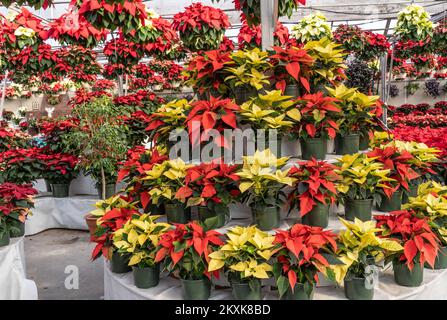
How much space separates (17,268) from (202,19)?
2.67 m

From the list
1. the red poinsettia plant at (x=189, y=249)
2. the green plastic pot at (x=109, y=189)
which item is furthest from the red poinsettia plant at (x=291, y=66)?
the green plastic pot at (x=109, y=189)

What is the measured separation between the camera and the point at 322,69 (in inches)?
99.2

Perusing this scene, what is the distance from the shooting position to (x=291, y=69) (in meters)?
2.33

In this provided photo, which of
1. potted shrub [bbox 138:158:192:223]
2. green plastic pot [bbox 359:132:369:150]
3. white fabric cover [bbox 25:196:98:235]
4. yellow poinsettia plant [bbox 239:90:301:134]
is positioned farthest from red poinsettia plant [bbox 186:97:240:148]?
white fabric cover [bbox 25:196:98:235]

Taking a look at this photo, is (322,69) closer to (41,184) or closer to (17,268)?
(17,268)

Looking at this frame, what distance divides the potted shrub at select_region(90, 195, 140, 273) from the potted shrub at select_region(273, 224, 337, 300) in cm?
85

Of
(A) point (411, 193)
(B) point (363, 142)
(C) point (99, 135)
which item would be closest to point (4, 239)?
(C) point (99, 135)

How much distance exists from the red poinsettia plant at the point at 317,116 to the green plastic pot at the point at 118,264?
47.9 inches

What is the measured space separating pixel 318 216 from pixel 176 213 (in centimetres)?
80

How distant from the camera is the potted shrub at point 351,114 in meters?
2.41

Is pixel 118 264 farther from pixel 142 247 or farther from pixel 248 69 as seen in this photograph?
pixel 248 69

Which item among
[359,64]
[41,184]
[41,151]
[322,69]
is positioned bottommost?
[41,184]

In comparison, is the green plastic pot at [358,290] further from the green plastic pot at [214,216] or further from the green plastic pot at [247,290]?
the green plastic pot at [214,216]
